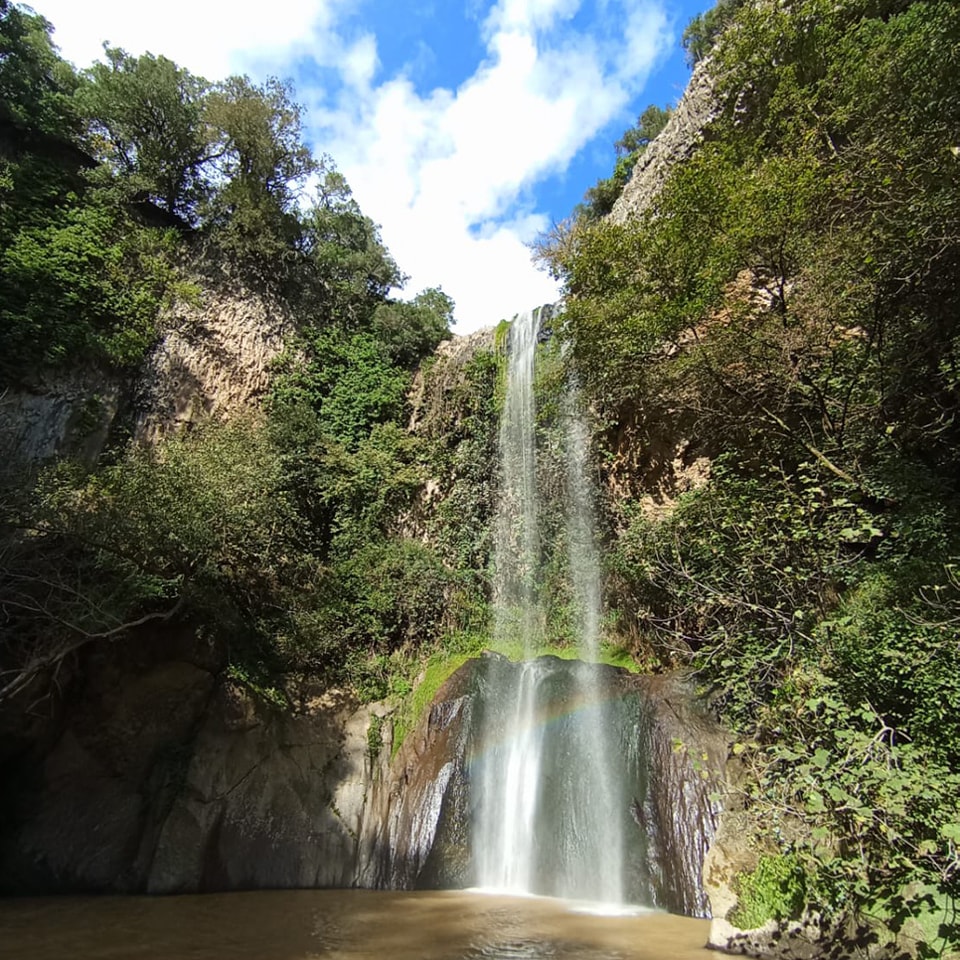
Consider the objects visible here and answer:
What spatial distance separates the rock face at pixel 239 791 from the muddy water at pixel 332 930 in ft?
1.94

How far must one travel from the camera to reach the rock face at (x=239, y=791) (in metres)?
8.08

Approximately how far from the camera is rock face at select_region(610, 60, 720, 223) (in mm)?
14164

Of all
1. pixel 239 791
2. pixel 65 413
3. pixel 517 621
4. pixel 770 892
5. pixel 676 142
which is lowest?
pixel 770 892

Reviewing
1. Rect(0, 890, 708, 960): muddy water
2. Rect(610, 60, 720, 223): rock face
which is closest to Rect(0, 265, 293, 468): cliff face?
Rect(0, 890, 708, 960): muddy water

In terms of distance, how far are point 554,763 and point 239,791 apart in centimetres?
454

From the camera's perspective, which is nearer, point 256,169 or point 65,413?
point 65,413

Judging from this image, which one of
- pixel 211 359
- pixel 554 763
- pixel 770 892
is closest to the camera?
pixel 770 892

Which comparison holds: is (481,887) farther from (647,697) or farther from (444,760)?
(647,697)

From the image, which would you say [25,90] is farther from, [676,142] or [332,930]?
[332,930]

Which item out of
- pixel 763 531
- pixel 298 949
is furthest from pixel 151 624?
pixel 763 531

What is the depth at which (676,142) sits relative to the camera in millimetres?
15148

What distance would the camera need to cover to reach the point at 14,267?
12414 mm

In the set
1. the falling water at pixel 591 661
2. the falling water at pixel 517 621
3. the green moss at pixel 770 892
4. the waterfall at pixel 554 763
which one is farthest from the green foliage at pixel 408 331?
the green moss at pixel 770 892

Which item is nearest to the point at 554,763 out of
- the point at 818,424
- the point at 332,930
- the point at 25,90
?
the point at 332,930
